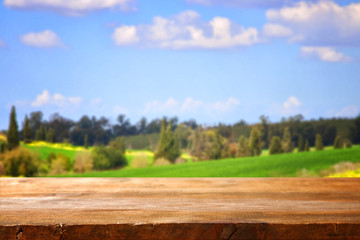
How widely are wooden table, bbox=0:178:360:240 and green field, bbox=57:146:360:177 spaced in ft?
35.8

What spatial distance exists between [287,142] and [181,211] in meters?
14.4

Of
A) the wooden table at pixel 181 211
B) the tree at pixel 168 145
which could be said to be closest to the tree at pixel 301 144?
the tree at pixel 168 145

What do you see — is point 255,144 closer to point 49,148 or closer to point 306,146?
point 306,146

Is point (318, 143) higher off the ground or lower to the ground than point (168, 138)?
lower

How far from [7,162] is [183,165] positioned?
265 inches

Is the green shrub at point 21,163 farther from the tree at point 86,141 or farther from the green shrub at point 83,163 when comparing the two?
the tree at point 86,141

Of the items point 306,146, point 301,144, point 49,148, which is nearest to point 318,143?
point 306,146

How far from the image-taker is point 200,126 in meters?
15.6

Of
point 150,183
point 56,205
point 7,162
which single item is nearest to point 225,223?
point 56,205

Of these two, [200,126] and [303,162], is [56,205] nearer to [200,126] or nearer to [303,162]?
[303,162]

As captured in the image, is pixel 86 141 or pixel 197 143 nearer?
pixel 197 143

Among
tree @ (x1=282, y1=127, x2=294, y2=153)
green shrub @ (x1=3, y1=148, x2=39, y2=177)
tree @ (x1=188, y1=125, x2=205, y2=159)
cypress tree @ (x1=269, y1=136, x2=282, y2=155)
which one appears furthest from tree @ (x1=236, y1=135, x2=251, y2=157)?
green shrub @ (x1=3, y1=148, x2=39, y2=177)

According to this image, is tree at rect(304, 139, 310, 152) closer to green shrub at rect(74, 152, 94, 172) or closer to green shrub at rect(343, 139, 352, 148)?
green shrub at rect(343, 139, 352, 148)

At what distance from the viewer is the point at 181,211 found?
66 cm
